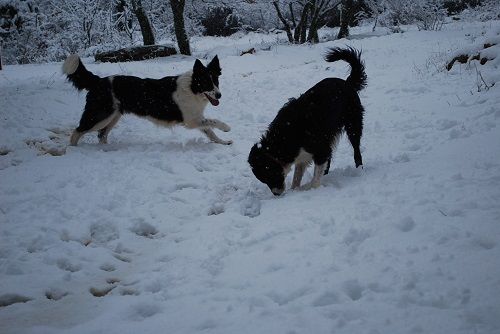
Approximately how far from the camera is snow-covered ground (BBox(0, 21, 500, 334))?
Answer: 2.18 metres

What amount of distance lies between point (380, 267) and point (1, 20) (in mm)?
21603

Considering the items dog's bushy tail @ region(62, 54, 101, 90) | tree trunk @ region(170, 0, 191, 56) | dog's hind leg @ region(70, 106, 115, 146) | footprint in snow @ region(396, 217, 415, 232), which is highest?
tree trunk @ region(170, 0, 191, 56)

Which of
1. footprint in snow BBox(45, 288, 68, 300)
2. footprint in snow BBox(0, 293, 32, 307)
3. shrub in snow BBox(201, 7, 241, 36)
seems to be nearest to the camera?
footprint in snow BBox(0, 293, 32, 307)

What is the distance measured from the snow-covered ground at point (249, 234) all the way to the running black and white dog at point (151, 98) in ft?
1.24

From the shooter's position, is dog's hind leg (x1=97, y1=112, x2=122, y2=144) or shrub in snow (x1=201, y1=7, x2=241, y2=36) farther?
shrub in snow (x1=201, y1=7, x2=241, y2=36)

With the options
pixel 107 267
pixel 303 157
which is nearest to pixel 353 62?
pixel 303 157

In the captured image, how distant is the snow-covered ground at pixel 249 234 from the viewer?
2.18 m

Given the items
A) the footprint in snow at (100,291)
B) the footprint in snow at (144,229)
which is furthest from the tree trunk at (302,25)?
the footprint in snow at (100,291)

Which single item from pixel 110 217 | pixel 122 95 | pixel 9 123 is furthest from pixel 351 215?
pixel 9 123

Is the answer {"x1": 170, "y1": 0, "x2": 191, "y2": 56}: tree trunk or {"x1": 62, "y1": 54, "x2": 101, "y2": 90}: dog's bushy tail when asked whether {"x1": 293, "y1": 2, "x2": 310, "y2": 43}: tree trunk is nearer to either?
{"x1": 170, "y1": 0, "x2": 191, "y2": 56}: tree trunk

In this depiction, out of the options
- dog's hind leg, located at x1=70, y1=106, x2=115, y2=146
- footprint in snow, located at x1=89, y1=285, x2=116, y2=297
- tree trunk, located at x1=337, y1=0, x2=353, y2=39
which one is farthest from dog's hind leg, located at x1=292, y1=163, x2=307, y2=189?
tree trunk, located at x1=337, y1=0, x2=353, y2=39

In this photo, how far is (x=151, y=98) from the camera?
6266mm

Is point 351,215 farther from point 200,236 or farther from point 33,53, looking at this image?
point 33,53

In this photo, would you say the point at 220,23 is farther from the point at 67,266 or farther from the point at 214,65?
the point at 67,266
